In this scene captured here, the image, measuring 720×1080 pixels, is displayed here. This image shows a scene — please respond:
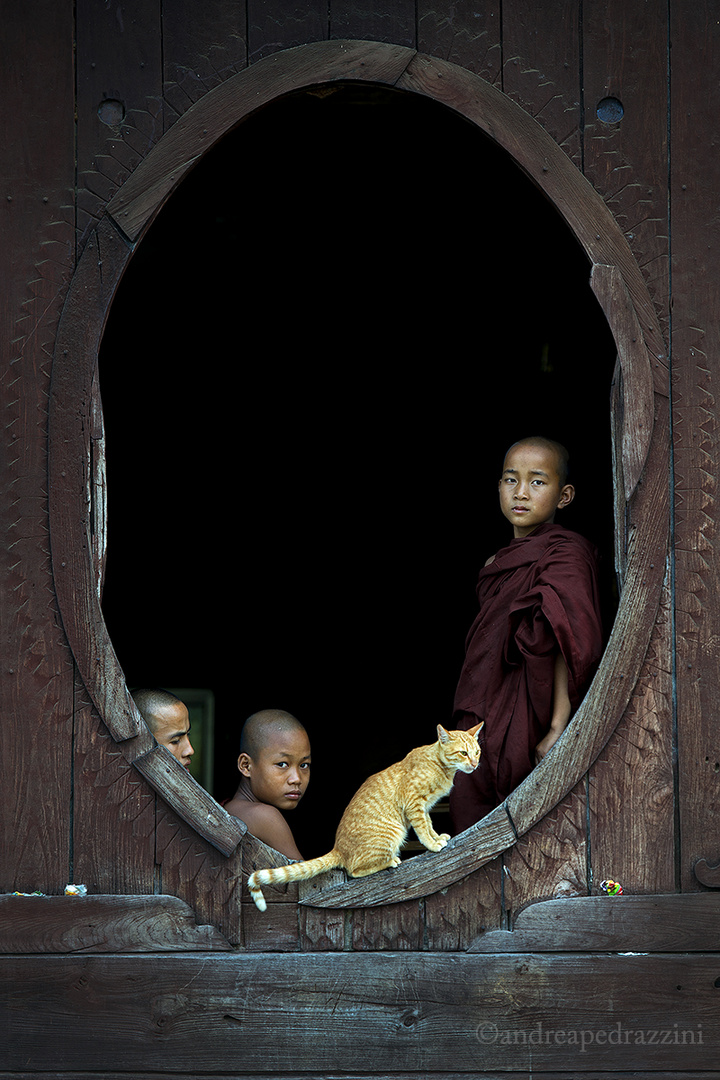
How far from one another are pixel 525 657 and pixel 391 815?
1.82 feet

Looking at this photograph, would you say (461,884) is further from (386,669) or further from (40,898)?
(386,669)

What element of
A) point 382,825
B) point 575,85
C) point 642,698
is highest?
point 575,85

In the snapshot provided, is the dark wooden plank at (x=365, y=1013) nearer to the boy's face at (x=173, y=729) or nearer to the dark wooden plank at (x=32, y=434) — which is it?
the dark wooden plank at (x=32, y=434)

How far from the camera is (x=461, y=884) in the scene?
2.85m

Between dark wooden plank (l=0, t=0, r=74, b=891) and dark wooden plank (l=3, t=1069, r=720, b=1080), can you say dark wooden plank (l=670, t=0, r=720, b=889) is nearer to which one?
dark wooden plank (l=3, t=1069, r=720, b=1080)

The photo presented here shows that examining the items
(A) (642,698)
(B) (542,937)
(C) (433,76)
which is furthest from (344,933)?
(C) (433,76)

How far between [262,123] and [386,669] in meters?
2.90

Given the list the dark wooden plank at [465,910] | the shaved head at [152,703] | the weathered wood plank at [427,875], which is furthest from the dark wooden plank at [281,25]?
the dark wooden plank at [465,910]

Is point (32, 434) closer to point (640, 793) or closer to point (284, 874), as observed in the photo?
point (284, 874)

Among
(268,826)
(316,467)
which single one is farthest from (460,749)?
(316,467)

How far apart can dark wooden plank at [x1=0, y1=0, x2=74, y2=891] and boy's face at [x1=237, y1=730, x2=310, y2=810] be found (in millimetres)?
739

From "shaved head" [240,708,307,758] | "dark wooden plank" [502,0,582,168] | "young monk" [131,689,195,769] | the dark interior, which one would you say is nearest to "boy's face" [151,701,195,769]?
"young monk" [131,689,195,769]

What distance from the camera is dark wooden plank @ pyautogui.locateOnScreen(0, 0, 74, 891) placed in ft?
9.48

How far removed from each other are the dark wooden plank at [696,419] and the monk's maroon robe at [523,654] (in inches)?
11.7
